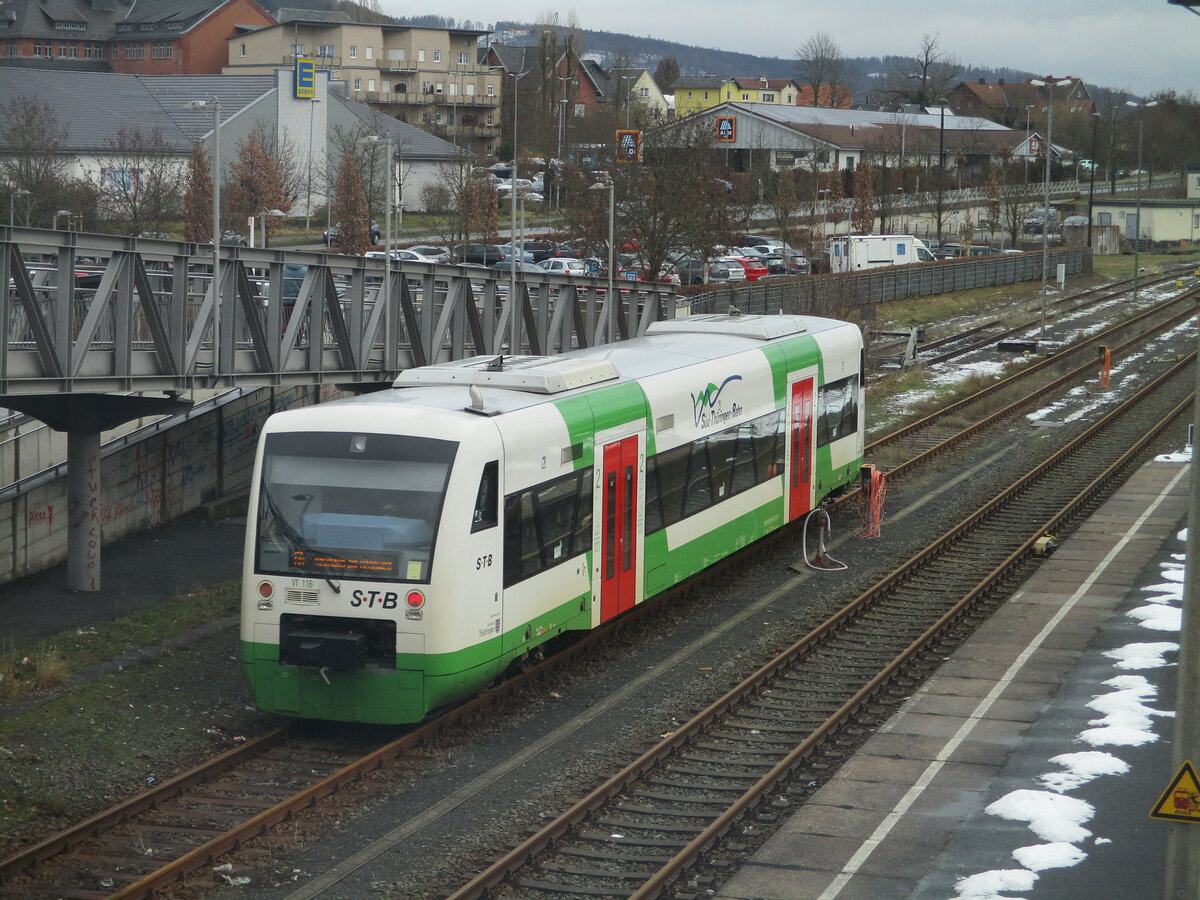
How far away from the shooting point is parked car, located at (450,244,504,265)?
2322 inches

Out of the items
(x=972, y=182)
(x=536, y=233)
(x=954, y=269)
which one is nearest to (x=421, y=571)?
(x=954, y=269)

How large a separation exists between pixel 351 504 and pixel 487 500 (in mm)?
1245

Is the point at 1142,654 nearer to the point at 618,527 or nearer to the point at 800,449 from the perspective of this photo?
the point at 618,527

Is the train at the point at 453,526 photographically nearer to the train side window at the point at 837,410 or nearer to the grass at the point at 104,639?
the grass at the point at 104,639

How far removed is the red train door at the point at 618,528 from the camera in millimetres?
16656

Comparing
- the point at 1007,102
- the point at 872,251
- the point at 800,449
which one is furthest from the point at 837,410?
the point at 1007,102

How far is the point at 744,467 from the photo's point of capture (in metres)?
20.8

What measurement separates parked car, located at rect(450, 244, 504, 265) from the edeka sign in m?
14.0

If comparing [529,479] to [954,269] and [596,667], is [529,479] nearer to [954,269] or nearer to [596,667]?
[596,667]

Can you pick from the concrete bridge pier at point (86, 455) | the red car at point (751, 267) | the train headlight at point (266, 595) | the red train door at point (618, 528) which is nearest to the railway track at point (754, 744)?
the red train door at point (618, 528)

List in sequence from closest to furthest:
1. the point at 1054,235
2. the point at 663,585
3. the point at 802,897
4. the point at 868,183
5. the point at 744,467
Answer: the point at 802,897
the point at 663,585
the point at 744,467
the point at 868,183
the point at 1054,235

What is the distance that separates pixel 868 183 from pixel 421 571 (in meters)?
70.6

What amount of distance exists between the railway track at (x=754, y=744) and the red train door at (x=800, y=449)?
196 centimetres

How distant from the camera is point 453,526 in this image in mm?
13492
